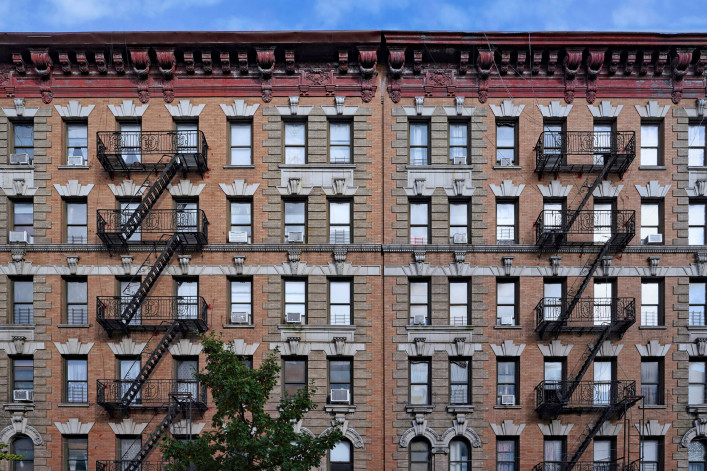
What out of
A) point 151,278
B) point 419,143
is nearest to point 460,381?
point 419,143

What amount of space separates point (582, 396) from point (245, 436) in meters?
11.7

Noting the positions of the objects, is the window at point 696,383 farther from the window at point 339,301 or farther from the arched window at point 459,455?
the window at point 339,301

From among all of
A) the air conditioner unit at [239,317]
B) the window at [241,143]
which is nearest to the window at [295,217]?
the window at [241,143]

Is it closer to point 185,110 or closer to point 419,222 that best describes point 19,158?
point 185,110

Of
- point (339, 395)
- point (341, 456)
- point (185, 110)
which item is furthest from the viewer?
point (185, 110)

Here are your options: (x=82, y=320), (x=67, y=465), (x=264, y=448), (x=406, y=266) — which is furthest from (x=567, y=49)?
(x=67, y=465)

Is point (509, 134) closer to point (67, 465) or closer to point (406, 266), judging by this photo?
point (406, 266)

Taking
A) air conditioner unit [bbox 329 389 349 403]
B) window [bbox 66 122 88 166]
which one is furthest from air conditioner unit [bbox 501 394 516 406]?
window [bbox 66 122 88 166]

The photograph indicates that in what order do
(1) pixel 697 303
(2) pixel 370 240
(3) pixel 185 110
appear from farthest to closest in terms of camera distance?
(3) pixel 185 110 → (1) pixel 697 303 → (2) pixel 370 240

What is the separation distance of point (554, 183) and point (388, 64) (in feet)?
23.1

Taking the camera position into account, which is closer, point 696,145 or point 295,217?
point 295,217

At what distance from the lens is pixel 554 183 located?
79.4ft

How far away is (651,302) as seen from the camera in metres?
24.1

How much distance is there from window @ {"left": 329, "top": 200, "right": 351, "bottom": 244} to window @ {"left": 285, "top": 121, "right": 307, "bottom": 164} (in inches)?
76.1
